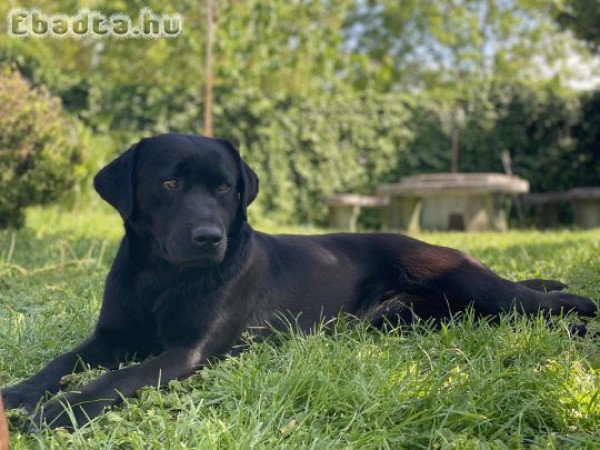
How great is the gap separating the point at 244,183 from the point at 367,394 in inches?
49.6

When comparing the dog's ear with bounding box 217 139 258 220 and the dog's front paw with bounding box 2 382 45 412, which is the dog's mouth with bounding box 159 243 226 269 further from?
the dog's front paw with bounding box 2 382 45 412

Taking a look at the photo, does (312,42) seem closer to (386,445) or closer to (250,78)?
(250,78)

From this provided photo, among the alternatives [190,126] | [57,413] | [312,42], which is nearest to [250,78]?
[312,42]

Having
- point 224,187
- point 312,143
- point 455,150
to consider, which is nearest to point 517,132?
point 455,150

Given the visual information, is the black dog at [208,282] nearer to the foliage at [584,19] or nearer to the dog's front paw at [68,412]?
the dog's front paw at [68,412]

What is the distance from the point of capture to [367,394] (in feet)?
8.02

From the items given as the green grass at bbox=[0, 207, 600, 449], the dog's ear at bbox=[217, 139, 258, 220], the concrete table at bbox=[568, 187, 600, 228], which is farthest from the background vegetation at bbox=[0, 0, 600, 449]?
the concrete table at bbox=[568, 187, 600, 228]

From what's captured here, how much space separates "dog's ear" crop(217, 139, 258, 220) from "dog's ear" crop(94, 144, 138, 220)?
0.44 m

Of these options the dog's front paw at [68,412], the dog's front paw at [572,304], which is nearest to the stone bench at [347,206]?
the dog's front paw at [572,304]

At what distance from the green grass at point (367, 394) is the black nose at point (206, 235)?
0.47 metres

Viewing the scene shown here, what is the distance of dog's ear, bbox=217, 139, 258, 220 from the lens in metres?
3.31

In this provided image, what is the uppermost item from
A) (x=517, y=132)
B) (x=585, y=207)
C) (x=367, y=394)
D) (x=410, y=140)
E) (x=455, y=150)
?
(x=517, y=132)

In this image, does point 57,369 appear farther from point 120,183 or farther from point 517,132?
point 517,132

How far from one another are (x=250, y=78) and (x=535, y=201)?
7.06m
